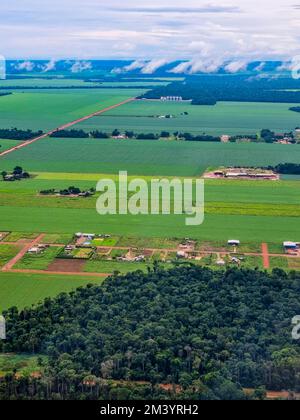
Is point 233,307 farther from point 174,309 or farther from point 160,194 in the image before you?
point 160,194

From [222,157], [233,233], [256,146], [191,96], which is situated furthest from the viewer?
[191,96]

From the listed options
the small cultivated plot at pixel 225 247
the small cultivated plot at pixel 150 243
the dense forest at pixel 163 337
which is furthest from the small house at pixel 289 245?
the small cultivated plot at pixel 150 243

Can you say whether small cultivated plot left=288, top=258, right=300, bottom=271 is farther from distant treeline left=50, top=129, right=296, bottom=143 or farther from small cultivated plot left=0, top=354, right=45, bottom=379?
distant treeline left=50, top=129, right=296, bottom=143

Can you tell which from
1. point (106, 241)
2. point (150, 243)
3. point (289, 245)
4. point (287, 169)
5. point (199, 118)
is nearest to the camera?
point (289, 245)

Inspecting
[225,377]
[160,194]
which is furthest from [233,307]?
[160,194]

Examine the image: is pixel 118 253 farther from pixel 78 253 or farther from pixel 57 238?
pixel 57 238

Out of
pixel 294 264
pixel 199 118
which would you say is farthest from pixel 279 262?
pixel 199 118

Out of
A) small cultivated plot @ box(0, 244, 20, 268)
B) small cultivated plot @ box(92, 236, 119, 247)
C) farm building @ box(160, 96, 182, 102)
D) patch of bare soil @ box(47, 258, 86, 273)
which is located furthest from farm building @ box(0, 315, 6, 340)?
farm building @ box(160, 96, 182, 102)
